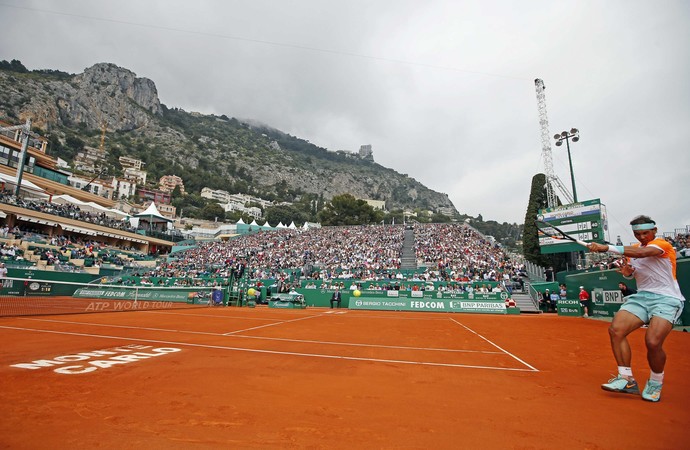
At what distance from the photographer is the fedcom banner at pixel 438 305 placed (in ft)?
76.3

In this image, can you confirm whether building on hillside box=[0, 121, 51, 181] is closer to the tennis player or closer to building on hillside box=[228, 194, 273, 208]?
the tennis player

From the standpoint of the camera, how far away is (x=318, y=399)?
3.90 meters

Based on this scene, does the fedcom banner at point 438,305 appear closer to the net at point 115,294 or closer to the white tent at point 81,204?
the net at point 115,294

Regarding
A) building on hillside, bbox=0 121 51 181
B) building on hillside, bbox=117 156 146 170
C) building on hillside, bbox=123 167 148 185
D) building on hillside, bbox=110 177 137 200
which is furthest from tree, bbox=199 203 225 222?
building on hillside, bbox=0 121 51 181

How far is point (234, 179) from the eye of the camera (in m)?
176

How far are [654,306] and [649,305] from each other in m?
0.06

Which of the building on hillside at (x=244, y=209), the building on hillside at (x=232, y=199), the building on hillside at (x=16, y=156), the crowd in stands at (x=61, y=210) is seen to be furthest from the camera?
the building on hillside at (x=232, y=199)

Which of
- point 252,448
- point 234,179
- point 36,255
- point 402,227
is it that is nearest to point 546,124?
point 402,227

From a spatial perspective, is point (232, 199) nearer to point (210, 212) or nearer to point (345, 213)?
point (210, 212)

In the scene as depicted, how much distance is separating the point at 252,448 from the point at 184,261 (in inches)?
1791

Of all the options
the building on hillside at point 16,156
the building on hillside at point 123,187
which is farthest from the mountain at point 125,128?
the building on hillside at point 16,156

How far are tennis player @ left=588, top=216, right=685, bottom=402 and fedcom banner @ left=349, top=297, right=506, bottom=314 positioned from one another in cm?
2008

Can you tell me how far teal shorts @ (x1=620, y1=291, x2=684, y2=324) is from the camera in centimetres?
404

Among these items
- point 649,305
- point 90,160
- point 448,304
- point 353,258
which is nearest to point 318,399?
point 649,305
